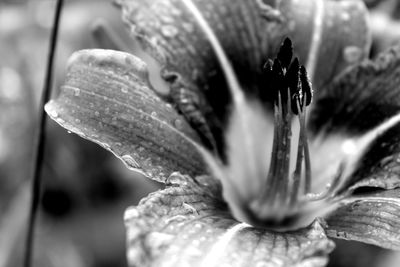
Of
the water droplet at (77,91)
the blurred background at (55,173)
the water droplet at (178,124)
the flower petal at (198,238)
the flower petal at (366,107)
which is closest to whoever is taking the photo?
the flower petal at (198,238)

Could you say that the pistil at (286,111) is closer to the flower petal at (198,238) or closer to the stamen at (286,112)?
the stamen at (286,112)

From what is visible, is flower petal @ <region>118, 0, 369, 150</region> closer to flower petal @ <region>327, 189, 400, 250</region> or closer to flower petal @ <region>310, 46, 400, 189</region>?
flower petal @ <region>310, 46, 400, 189</region>

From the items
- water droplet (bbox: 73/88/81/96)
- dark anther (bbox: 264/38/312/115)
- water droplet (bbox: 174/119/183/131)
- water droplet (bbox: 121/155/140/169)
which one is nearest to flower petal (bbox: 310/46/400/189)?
dark anther (bbox: 264/38/312/115)

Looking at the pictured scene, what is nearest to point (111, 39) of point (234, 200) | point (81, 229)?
point (234, 200)

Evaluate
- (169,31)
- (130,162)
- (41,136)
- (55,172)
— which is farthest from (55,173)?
(130,162)

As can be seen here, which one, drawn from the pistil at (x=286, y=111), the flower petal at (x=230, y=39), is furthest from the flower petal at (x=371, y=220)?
the flower petal at (x=230, y=39)

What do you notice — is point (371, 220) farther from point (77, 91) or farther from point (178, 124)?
point (77, 91)
